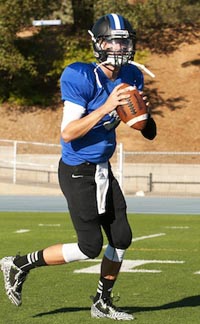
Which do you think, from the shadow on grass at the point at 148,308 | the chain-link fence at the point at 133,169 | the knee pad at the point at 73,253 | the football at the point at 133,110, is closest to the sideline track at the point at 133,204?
the chain-link fence at the point at 133,169

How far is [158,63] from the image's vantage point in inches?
1281

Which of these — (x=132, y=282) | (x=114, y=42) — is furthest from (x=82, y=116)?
(x=132, y=282)

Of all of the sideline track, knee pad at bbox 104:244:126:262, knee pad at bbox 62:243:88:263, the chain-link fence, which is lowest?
the chain-link fence

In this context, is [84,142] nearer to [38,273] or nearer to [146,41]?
[38,273]

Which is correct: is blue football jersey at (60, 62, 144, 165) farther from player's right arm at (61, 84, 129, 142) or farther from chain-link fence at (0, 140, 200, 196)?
chain-link fence at (0, 140, 200, 196)

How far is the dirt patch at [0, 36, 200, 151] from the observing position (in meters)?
28.7

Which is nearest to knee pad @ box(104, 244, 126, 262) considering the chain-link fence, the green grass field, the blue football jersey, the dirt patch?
the green grass field

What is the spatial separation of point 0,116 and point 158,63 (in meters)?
5.56

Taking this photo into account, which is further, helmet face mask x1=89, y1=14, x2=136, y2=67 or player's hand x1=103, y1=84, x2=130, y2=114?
helmet face mask x1=89, y1=14, x2=136, y2=67

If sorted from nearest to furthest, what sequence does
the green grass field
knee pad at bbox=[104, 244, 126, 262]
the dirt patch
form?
knee pad at bbox=[104, 244, 126, 262] → the green grass field → the dirt patch

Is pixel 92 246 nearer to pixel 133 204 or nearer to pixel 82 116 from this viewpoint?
pixel 82 116

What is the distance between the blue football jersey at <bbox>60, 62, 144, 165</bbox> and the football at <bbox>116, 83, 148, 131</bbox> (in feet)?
0.60

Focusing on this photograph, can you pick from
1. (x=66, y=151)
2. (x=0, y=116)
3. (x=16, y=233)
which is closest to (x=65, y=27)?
(x=0, y=116)

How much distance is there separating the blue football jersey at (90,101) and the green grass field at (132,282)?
112 cm
